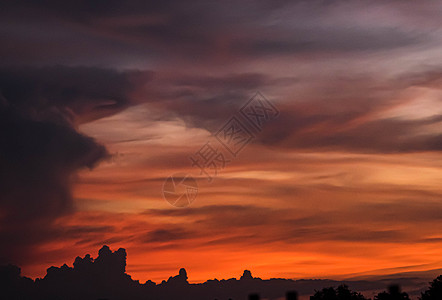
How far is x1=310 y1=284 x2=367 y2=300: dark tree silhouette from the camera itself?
15325cm

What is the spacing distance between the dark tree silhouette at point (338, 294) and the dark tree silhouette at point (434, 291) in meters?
19.4

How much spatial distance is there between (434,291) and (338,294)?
82.4 feet

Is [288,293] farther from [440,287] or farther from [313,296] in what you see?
[313,296]

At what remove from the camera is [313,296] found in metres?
158

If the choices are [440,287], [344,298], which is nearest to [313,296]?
[344,298]

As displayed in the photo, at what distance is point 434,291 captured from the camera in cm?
13375

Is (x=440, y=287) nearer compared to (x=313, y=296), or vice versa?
(x=440, y=287)

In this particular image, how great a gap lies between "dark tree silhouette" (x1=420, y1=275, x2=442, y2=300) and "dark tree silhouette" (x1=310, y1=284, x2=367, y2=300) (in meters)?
19.4

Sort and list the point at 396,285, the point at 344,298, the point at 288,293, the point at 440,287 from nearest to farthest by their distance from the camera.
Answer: the point at 396,285
the point at 288,293
the point at 440,287
the point at 344,298

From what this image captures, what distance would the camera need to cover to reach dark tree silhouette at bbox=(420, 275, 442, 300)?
130925 millimetres

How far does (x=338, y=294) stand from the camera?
6093 inches

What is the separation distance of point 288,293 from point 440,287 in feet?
318

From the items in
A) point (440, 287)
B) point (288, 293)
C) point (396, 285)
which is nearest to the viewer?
point (396, 285)

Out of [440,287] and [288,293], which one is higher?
[440,287]
